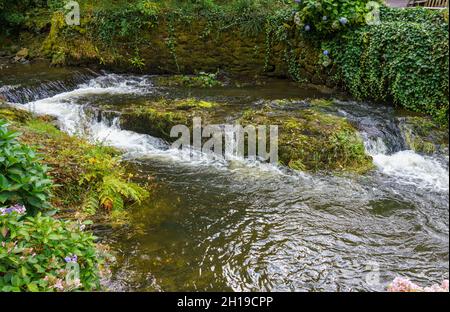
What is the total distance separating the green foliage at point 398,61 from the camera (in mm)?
8398

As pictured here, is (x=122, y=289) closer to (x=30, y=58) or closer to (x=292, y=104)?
(x=292, y=104)

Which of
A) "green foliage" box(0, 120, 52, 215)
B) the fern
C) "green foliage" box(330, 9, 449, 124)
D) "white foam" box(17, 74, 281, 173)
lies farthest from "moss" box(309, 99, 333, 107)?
"green foliage" box(0, 120, 52, 215)

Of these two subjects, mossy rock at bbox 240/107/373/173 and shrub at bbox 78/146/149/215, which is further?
mossy rock at bbox 240/107/373/173

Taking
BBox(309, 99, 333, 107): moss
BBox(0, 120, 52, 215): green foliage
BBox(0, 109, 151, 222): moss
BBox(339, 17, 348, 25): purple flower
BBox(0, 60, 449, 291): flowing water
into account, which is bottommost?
BBox(0, 60, 449, 291): flowing water

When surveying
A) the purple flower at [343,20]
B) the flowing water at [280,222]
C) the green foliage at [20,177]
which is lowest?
the flowing water at [280,222]

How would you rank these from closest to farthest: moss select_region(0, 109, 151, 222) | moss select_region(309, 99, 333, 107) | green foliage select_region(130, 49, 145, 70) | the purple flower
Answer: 1. moss select_region(0, 109, 151, 222)
2. moss select_region(309, 99, 333, 107)
3. the purple flower
4. green foliage select_region(130, 49, 145, 70)

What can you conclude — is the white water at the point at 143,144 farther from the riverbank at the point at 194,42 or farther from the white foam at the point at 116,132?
the riverbank at the point at 194,42

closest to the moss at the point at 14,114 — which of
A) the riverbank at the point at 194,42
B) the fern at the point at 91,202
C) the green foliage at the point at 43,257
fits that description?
the fern at the point at 91,202

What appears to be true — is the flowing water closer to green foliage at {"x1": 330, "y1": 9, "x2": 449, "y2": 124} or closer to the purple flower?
green foliage at {"x1": 330, "y1": 9, "x2": 449, "y2": 124}

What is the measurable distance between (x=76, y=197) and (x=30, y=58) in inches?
364

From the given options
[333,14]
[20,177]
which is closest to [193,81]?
[333,14]

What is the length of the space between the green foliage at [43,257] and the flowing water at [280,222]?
666mm

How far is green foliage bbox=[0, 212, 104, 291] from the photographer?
3.15 m

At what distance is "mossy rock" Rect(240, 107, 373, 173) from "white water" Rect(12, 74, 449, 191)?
331mm
